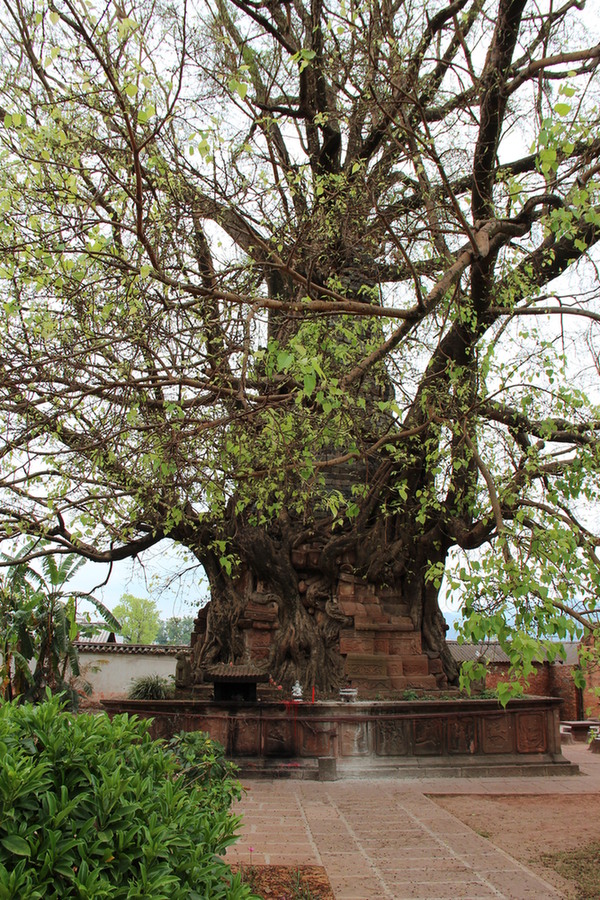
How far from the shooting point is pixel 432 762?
9469 millimetres

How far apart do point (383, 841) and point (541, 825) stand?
1827 millimetres

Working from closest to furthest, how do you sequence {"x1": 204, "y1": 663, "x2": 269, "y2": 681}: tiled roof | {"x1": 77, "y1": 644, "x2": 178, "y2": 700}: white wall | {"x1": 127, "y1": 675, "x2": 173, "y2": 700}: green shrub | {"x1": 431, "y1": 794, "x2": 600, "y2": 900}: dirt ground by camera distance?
{"x1": 431, "y1": 794, "x2": 600, "y2": 900}: dirt ground < {"x1": 204, "y1": 663, "x2": 269, "y2": 681}: tiled roof < {"x1": 127, "y1": 675, "x2": 173, "y2": 700}: green shrub < {"x1": 77, "y1": 644, "x2": 178, "y2": 700}: white wall

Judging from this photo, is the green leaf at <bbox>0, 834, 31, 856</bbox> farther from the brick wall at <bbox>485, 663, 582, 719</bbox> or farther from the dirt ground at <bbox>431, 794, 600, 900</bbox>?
the brick wall at <bbox>485, 663, 582, 719</bbox>

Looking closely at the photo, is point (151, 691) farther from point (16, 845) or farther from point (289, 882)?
point (16, 845)

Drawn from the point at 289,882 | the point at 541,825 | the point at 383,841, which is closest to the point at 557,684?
the point at 541,825

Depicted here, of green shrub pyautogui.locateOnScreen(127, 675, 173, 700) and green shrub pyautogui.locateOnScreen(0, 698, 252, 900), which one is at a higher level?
green shrub pyautogui.locateOnScreen(0, 698, 252, 900)

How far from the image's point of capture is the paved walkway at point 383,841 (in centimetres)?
486

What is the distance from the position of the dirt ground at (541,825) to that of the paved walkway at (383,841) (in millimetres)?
155

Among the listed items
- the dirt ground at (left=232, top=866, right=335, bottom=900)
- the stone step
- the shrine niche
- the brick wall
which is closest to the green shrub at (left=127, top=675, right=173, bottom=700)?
the shrine niche

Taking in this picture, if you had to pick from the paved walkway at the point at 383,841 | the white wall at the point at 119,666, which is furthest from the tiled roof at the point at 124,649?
the paved walkway at the point at 383,841

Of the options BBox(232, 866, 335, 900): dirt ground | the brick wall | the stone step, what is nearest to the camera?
BBox(232, 866, 335, 900): dirt ground

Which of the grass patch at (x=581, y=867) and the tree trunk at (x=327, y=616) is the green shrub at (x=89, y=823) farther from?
the tree trunk at (x=327, y=616)

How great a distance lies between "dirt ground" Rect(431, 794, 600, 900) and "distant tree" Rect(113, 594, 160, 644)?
4205cm

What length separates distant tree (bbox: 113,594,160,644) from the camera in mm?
48906
